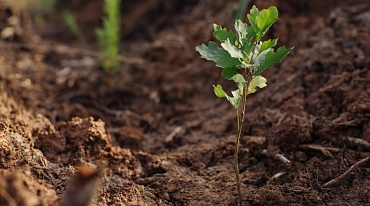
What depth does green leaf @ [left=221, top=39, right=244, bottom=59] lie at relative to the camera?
5.63 feet

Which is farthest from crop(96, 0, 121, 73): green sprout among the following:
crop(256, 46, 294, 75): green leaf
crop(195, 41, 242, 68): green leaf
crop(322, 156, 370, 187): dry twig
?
crop(322, 156, 370, 187): dry twig

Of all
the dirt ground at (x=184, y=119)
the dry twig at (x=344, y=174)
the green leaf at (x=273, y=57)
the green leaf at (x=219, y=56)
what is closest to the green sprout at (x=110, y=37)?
the dirt ground at (x=184, y=119)

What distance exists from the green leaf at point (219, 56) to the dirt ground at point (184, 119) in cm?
55

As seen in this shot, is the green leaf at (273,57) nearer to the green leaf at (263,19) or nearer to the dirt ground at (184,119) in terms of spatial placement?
the green leaf at (263,19)

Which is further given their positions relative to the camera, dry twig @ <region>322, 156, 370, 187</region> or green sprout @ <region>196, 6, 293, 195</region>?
dry twig @ <region>322, 156, 370, 187</region>

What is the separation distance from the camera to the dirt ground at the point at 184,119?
192 cm

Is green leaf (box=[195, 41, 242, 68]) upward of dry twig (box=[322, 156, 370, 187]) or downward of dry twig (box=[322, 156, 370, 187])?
upward

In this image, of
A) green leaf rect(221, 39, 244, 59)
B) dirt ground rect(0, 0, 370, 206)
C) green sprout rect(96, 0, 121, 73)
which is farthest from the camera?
green sprout rect(96, 0, 121, 73)

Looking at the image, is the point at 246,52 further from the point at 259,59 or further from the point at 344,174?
the point at 344,174

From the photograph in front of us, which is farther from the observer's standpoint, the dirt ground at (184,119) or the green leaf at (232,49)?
the dirt ground at (184,119)

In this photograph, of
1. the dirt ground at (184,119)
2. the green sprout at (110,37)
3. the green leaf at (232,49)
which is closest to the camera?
the green leaf at (232,49)

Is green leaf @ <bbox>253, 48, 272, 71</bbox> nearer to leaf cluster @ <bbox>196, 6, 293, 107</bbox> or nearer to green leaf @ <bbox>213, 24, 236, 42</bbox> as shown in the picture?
leaf cluster @ <bbox>196, 6, 293, 107</bbox>

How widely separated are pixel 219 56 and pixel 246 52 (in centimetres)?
11

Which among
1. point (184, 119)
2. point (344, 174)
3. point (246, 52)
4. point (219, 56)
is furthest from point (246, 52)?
point (184, 119)
